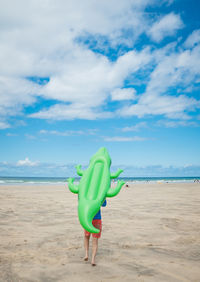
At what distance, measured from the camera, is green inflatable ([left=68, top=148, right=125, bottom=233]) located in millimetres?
3844

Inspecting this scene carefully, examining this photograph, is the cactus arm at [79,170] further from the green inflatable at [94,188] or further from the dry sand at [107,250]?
the dry sand at [107,250]

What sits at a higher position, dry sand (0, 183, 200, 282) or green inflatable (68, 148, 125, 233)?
green inflatable (68, 148, 125, 233)

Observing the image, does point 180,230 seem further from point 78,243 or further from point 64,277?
point 64,277

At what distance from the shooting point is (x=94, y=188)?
430 cm

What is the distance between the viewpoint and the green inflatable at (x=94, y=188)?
3844mm

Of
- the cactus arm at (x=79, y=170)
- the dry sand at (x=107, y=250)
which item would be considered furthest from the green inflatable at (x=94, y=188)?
the dry sand at (x=107, y=250)

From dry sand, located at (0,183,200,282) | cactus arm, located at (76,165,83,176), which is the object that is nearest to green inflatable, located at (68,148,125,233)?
cactus arm, located at (76,165,83,176)

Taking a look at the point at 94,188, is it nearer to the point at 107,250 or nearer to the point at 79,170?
the point at 79,170

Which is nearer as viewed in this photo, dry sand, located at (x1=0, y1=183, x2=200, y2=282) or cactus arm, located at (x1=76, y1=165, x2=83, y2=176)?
dry sand, located at (x1=0, y1=183, x2=200, y2=282)

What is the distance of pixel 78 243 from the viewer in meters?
5.54

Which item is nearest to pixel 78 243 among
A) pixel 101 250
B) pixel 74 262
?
pixel 101 250

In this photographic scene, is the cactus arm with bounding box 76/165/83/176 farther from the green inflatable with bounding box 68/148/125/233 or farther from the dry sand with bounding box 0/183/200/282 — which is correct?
the dry sand with bounding box 0/183/200/282

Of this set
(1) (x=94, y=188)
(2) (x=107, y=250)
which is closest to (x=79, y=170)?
(1) (x=94, y=188)

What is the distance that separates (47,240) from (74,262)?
163 centimetres
